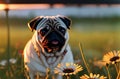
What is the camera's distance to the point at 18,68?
6.64 feet

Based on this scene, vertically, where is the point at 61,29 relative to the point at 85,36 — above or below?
above

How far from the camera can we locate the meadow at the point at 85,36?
2.32 m

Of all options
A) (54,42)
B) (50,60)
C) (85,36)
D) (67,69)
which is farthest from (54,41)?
(85,36)

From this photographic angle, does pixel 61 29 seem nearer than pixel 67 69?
No

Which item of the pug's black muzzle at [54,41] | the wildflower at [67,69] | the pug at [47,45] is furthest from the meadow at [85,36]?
the wildflower at [67,69]

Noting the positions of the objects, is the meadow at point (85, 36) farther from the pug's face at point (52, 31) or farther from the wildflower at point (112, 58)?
the wildflower at point (112, 58)

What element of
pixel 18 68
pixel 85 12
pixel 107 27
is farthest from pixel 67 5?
pixel 18 68

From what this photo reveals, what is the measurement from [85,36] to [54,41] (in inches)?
43.0

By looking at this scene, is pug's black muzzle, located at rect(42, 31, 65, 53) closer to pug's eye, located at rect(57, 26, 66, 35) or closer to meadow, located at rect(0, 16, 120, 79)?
pug's eye, located at rect(57, 26, 66, 35)

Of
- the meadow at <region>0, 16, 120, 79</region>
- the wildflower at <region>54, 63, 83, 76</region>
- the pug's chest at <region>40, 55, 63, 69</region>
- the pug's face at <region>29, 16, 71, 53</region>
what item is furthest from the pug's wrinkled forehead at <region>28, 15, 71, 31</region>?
the wildflower at <region>54, 63, 83, 76</region>

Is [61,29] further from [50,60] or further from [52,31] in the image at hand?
[50,60]

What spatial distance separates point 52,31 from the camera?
1688 millimetres

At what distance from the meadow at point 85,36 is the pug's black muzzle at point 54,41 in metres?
0.43

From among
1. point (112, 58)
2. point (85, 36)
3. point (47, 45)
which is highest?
point (112, 58)
